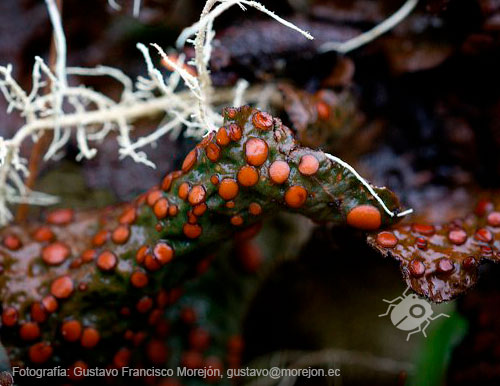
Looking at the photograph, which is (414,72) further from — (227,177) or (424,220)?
(227,177)

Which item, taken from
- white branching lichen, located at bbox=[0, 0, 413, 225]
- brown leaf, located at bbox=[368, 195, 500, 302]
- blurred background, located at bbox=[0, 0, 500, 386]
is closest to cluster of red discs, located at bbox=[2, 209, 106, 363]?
white branching lichen, located at bbox=[0, 0, 413, 225]

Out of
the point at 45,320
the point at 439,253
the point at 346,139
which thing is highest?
the point at 346,139

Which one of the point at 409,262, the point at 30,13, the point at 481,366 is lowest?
the point at 481,366

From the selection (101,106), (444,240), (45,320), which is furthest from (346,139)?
(45,320)

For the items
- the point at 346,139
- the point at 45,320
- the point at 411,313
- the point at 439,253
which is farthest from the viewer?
the point at 346,139

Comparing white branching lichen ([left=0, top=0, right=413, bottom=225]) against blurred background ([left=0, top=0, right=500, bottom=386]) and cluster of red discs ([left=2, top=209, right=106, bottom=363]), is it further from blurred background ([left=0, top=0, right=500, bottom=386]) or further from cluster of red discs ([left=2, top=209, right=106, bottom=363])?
cluster of red discs ([left=2, top=209, right=106, bottom=363])

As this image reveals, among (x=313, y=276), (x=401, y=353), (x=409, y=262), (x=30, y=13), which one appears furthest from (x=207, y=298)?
(x=30, y=13)

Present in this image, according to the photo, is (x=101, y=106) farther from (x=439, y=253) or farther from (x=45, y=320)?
(x=439, y=253)

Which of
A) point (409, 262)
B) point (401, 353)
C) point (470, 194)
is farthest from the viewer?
point (401, 353)

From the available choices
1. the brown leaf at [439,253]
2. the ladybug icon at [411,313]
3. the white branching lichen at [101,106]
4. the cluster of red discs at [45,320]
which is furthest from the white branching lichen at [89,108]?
the ladybug icon at [411,313]
